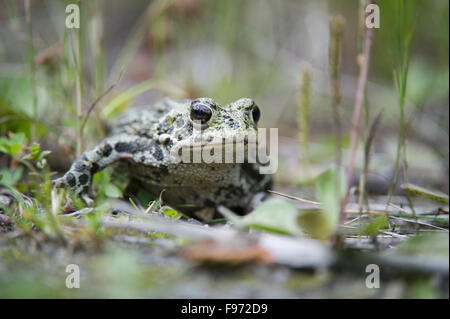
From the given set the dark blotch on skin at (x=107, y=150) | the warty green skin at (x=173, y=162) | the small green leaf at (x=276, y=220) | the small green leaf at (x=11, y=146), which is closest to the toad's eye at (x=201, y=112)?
the warty green skin at (x=173, y=162)

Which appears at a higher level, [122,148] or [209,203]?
[122,148]

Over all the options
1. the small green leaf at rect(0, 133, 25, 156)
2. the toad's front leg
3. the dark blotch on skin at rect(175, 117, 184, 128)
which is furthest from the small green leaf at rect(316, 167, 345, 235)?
the small green leaf at rect(0, 133, 25, 156)

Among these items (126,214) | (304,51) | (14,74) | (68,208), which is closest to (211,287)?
(126,214)

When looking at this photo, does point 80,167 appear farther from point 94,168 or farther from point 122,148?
point 122,148

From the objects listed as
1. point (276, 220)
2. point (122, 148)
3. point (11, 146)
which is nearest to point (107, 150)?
point (122, 148)

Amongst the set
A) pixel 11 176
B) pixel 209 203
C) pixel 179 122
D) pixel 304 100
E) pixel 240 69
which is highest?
pixel 240 69

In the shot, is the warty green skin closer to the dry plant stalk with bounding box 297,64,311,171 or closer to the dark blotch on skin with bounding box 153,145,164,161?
the dark blotch on skin with bounding box 153,145,164,161

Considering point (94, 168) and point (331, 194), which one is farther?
point (94, 168)
